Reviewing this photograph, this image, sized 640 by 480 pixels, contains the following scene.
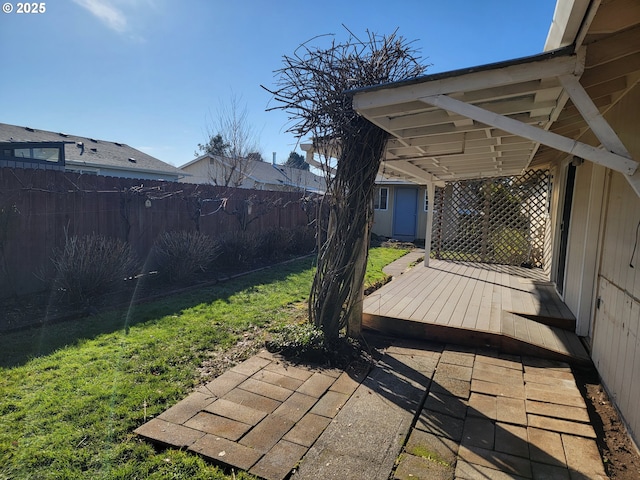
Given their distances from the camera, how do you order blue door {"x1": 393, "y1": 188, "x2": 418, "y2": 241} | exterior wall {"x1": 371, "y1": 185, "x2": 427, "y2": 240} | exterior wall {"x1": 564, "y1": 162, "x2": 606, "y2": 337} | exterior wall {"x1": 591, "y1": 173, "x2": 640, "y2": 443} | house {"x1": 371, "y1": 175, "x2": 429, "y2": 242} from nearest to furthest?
exterior wall {"x1": 591, "y1": 173, "x2": 640, "y2": 443} → exterior wall {"x1": 564, "y1": 162, "x2": 606, "y2": 337} → exterior wall {"x1": 371, "y1": 185, "x2": 427, "y2": 240} → house {"x1": 371, "y1": 175, "x2": 429, "y2": 242} → blue door {"x1": 393, "y1": 188, "x2": 418, "y2": 241}

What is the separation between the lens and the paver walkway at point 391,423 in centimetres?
213

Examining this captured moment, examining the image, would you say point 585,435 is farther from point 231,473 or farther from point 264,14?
point 264,14

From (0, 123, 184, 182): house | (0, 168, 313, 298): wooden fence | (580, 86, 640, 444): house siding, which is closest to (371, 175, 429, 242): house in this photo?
(0, 168, 313, 298): wooden fence

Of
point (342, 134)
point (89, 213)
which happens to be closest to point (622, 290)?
point (342, 134)

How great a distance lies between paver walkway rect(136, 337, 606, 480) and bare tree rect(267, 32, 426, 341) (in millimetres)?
805

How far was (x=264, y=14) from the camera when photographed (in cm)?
631

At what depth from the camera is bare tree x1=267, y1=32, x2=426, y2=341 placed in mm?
3402

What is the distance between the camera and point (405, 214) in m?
16.2

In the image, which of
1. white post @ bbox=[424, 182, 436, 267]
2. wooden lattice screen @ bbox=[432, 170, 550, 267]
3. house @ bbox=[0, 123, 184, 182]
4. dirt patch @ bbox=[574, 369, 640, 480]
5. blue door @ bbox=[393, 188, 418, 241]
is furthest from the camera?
blue door @ bbox=[393, 188, 418, 241]

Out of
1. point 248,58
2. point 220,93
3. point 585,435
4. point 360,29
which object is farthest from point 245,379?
point 220,93

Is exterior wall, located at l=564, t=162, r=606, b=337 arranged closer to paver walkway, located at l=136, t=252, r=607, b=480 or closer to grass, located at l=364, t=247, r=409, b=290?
paver walkway, located at l=136, t=252, r=607, b=480

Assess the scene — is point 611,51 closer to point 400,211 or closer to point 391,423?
point 391,423

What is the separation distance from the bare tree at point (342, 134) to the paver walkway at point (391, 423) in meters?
0.80

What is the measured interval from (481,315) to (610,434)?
206 centimetres
